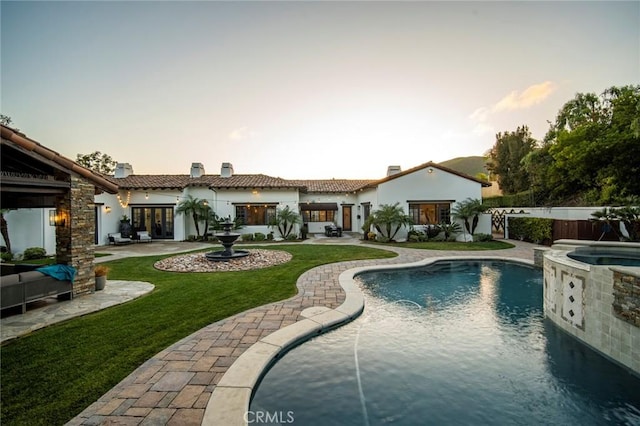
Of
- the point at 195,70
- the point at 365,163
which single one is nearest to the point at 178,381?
the point at 195,70

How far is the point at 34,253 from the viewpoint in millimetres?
14844

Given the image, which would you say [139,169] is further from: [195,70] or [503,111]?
[503,111]

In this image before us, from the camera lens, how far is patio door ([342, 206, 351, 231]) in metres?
29.1

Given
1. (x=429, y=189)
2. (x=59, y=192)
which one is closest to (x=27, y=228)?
(x=59, y=192)

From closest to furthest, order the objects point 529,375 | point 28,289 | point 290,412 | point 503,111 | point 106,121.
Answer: point 290,412
point 529,375
point 28,289
point 106,121
point 503,111

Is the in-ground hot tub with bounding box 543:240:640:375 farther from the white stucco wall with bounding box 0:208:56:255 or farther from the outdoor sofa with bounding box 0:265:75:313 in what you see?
the white stucco wall with bounding box 0:208:56:255

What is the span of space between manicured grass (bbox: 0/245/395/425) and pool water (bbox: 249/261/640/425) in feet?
7.11

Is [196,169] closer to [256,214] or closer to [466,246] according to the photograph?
[256,214]

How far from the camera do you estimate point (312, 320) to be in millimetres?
5930

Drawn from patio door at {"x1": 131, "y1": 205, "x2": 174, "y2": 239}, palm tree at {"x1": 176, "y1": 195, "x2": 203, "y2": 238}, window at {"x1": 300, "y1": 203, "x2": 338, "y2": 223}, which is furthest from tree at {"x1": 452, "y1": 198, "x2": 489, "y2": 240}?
patio door at {"x1": 131, "y1": 205, "x2": 174, "y2": 239}

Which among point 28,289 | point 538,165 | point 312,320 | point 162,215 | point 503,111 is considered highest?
point 503,111

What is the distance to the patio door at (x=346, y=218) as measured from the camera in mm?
29073

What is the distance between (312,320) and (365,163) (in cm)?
3457

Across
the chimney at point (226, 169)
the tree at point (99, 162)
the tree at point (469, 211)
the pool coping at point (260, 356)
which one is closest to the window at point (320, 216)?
the chimney at point (226, 169)
